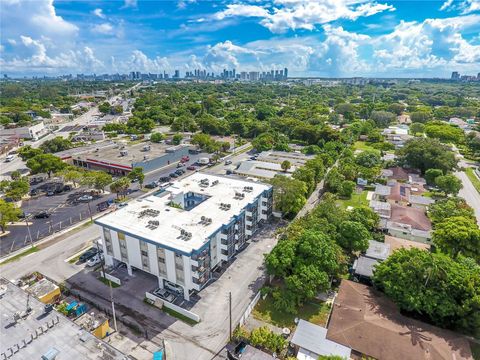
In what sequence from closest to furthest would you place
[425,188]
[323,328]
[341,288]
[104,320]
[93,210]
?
[323,328], [104,320], [341,288], [93,210], [425,188]

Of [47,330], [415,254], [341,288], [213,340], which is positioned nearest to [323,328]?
[341,288]

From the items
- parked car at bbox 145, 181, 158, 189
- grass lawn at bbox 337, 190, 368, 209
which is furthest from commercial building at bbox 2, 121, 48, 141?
grass lawn at bbox 337, 190, 368, 209

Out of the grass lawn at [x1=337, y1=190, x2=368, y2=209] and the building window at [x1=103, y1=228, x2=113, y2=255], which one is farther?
the grass lawn at [x1=337, y1=190, x2=368, y2=209]

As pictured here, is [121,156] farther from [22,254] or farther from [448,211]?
[448,211]

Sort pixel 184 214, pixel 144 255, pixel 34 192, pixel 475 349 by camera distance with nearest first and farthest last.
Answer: pixel 475 349, pixel 144 255, pixel 184 214, pixel 34 192

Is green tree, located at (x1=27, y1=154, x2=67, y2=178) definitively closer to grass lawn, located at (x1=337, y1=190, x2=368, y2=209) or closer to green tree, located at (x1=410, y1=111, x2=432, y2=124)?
grass lawn, located at (x1=337, y1=190, x2=368, y2=209)

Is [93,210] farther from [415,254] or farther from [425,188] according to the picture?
[425,188]

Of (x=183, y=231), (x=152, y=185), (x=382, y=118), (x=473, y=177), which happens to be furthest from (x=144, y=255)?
(x=382, y=118)
